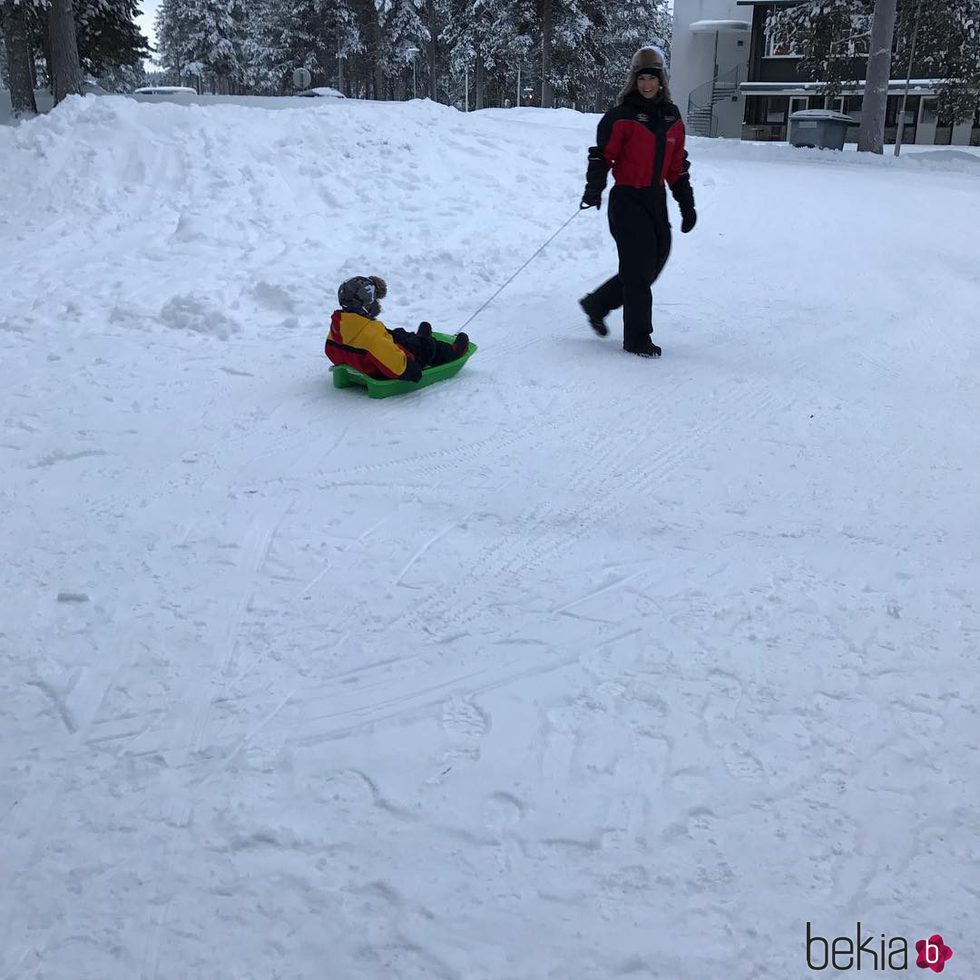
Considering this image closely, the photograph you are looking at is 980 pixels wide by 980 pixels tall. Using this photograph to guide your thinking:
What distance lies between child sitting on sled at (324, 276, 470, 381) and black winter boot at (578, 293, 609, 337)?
1.47 meters

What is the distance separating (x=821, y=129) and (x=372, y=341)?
18014mm

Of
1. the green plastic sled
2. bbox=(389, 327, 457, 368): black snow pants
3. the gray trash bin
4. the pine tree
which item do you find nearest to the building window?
the gray trash bin

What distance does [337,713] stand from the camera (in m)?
2.74

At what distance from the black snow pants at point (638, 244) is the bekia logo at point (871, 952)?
→ 15.3 ft

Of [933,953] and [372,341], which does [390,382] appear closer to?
[372,341]

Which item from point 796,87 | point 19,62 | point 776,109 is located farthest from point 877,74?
point 19,62

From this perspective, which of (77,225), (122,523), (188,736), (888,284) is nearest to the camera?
(188,736)

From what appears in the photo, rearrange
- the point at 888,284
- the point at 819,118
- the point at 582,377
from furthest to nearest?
the point at 819,118
the point at 888,284
the point at 582,377

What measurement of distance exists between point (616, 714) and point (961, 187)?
1321 cm

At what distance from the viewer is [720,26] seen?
3095 centimetres

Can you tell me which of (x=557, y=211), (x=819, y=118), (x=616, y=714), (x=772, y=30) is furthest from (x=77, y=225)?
(x=772, y=30)

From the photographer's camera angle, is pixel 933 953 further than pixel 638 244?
No

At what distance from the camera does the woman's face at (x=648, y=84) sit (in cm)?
569

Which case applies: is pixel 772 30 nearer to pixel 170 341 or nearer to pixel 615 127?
pixel 615 127
